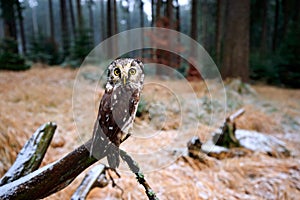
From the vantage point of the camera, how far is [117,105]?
507 millimetres

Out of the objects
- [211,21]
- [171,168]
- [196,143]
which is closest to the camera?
[171,168]

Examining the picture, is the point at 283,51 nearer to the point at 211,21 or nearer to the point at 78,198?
the point at 78,198

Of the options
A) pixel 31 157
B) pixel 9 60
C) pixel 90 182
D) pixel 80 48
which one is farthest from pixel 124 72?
pixel 80 48

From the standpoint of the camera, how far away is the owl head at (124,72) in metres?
0.47

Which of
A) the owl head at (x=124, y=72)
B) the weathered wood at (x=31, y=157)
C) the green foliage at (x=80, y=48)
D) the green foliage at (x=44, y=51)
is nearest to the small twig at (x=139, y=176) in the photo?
the owl head at (x=124, y=72)

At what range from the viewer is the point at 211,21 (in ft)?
51.4

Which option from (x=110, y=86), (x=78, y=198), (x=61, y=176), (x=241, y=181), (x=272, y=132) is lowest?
(x=272, y=132)

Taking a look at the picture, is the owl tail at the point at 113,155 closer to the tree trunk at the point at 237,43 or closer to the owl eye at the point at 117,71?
the owl eye at the point at 117,71

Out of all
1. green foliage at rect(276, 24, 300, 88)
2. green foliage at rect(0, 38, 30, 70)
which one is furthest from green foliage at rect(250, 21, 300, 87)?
green foliage at rect(0, 38, 30, 70)

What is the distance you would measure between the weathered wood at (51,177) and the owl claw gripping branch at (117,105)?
A: 0.06 m

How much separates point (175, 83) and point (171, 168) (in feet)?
4.33

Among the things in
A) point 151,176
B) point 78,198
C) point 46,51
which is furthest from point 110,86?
point 46,51

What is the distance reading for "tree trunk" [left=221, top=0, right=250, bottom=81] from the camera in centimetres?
472

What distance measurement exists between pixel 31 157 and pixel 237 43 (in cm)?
473
